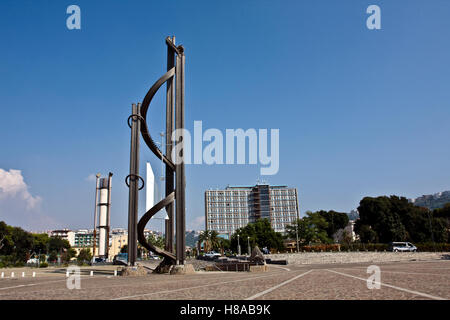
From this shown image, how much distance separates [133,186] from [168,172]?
269 cm

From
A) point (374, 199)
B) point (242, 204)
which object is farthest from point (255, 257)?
point (242, 204)

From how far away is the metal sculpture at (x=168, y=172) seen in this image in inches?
718

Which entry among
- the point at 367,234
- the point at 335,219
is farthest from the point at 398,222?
the point at 335,219

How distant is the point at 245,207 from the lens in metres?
145

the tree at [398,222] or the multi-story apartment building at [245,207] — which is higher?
the multi-story apartment building at [245,207]

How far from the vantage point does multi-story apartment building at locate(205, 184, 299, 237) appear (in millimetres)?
141113

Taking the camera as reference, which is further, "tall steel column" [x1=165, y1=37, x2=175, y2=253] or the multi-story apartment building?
the multi-story apartment building

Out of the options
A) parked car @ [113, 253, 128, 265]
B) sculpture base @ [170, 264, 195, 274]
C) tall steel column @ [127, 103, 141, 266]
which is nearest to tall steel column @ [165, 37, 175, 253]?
tall steel column @ [127, 103, 141, 266]

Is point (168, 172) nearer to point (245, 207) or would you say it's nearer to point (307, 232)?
point (307, 232)

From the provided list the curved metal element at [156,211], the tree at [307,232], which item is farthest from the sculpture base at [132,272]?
the tree at [307,232]

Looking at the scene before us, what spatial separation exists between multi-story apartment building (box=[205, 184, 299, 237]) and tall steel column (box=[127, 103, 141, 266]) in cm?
12061

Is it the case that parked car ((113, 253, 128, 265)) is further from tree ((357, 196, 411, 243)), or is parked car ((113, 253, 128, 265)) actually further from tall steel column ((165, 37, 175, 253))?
tree ((357, 196, 411, 243))

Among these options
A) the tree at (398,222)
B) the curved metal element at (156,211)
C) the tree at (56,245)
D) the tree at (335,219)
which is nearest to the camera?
the curved metal element at (156,211)

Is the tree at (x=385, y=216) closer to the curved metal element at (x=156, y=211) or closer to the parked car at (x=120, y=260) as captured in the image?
the parked car at (x=120, y=260)
